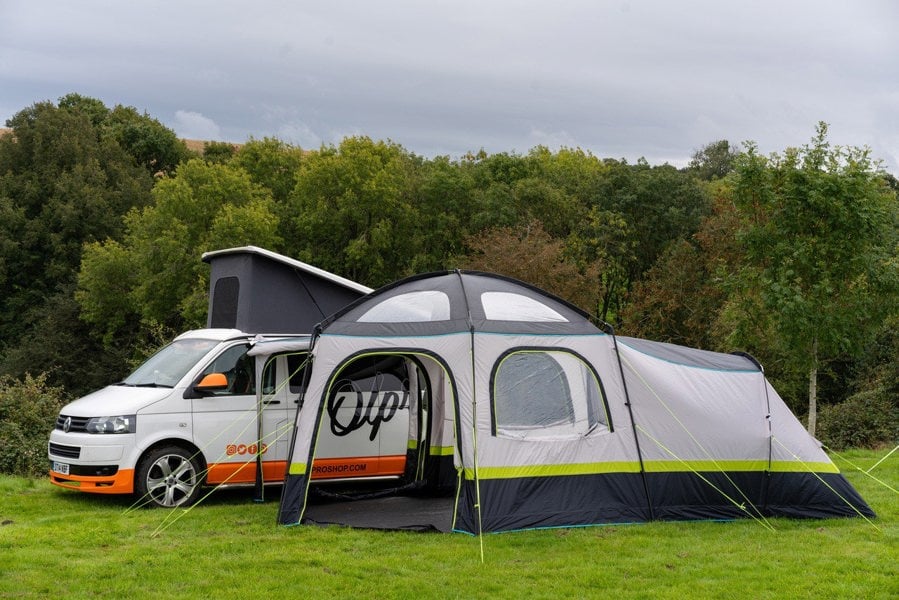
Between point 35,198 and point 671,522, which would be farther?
point 35,198

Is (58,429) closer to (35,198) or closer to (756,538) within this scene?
(756,538)

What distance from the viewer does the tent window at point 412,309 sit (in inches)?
371

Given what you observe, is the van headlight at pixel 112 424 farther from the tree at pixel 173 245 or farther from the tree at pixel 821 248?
the tree at pixel 173 245

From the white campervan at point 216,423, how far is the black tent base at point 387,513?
637 millimetres

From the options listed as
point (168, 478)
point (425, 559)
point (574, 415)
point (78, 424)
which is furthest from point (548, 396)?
point (78, 424)

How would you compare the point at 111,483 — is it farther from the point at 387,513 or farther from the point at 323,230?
the point at 323,230

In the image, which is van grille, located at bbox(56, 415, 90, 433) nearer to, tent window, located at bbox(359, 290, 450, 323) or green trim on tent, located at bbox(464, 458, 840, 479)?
tent window, located at bbox(359, 290, 450, 323)

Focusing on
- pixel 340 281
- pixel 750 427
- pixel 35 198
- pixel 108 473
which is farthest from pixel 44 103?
pixel 750 427

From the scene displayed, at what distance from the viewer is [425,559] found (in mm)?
7809

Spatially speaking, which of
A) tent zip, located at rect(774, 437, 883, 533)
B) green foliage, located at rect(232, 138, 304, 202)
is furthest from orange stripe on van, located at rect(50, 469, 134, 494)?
green foliage, located at rect(232, 138, 304, 202)

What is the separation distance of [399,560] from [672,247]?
2944 cm

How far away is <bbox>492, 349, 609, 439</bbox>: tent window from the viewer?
939 cm

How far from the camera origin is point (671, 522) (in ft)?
30.4

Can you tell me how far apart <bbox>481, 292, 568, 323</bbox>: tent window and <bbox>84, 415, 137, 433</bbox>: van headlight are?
3.81m
